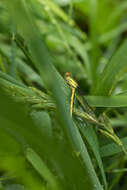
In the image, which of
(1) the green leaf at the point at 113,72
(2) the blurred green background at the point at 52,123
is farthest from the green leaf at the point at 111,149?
(1) the green leaf at the point at 113,72

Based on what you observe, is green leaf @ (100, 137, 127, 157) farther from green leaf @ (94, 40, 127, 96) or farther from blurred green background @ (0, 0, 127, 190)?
green leaf @ (94, 40, 127, 96)


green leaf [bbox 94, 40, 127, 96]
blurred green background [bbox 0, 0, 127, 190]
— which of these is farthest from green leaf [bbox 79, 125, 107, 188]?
green leaf [bbox 94, 40, 127, 96]

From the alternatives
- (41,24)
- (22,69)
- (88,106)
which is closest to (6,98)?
(88,106)

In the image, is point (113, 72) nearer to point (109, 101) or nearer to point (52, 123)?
point (109, 101)

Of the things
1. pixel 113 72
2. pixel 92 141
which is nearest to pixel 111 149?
pixel 92 141

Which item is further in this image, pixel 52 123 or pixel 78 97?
pixel 52 123

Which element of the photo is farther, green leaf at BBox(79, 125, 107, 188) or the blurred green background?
green leaf at BBox(79, 125, 107, 188)

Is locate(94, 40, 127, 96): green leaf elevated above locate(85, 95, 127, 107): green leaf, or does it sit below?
above

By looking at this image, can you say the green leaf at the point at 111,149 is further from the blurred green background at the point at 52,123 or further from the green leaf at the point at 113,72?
the green leaf at the point at 113,72

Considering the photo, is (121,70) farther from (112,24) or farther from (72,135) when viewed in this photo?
(112,24)

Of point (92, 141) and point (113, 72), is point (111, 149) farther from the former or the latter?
point (113, 72)

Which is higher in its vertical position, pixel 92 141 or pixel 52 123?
pixel 52 123
